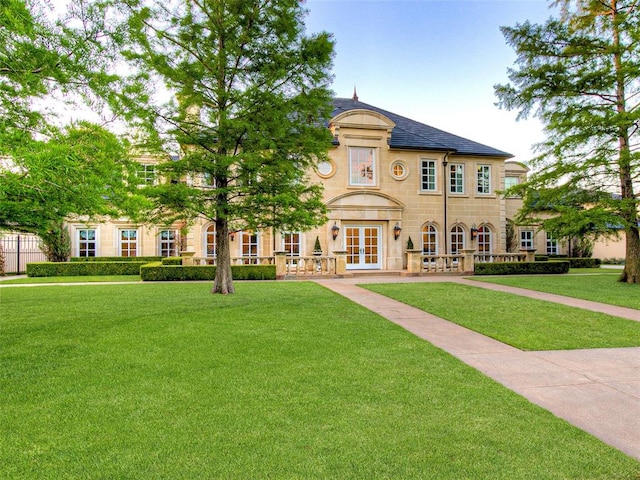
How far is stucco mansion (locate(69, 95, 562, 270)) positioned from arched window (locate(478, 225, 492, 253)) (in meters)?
0.06

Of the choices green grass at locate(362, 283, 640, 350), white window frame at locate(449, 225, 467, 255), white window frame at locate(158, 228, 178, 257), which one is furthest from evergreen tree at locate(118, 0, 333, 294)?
white window frame at locate(449, 225, 467, 255)

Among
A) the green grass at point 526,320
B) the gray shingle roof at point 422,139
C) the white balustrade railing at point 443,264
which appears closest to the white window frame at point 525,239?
the gray shingle roof at point 422,139

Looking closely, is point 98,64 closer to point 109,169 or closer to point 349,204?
point 109,169

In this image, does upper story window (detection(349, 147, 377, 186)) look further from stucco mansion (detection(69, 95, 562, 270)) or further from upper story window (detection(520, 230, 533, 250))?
upper story window (detection(520, 230, 533, 250))

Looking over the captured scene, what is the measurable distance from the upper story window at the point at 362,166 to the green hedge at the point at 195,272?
25.0ft

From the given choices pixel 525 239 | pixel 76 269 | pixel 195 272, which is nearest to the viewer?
pixel 195 272

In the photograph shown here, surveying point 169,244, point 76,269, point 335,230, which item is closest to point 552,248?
point 335,230

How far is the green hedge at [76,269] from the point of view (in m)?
18.3

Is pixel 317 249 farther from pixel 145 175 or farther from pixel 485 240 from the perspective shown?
pixel 145 175

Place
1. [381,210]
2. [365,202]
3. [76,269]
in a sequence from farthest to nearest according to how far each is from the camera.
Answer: [381,210]
[365,202]
[76,269]

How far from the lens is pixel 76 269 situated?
18594 mm

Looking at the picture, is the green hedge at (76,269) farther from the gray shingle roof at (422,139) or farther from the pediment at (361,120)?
the gray shingle roof at (422,139)

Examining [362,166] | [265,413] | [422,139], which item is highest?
[422,139]

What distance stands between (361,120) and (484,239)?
1037 centimetres
